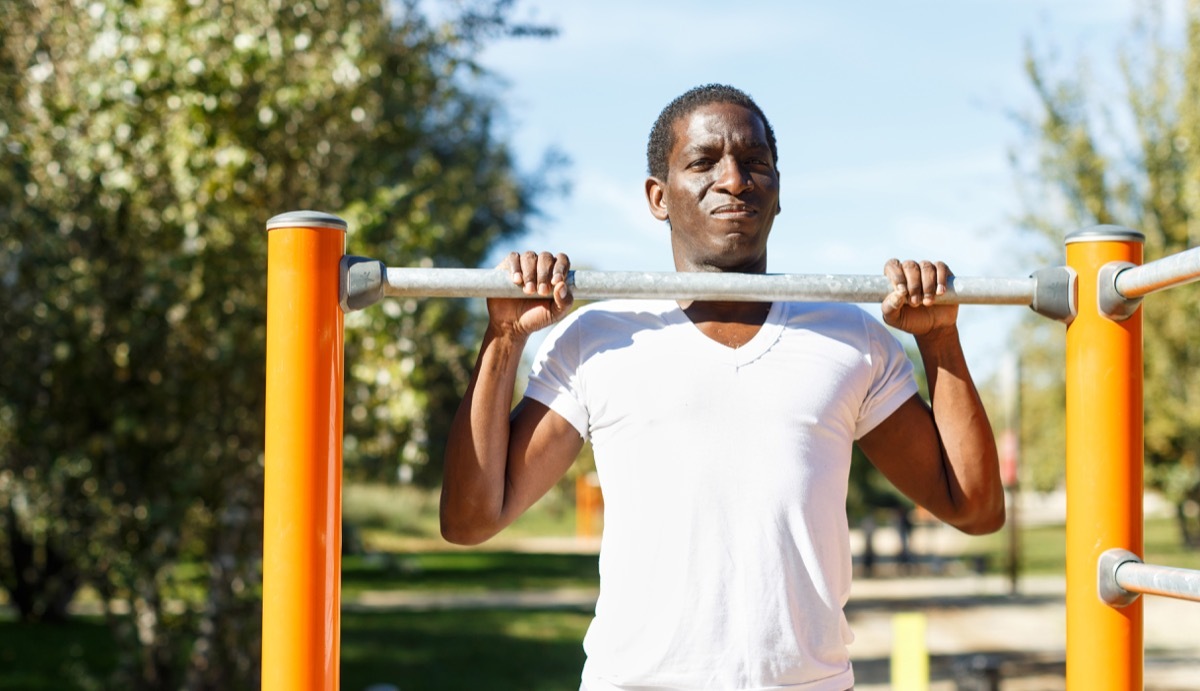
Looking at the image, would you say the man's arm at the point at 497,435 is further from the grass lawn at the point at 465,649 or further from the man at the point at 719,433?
the grass lawn at the point at 465,649

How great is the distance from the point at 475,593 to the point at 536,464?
13541 millimetres

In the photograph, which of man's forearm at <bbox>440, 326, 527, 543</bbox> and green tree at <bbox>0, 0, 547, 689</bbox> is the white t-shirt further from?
green tree at <bbox>0, 0, 547, 689</bbox>

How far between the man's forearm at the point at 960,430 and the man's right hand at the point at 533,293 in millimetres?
528

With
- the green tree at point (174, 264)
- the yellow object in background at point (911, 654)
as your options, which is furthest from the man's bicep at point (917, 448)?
the yellow object in background at point (911, 654)

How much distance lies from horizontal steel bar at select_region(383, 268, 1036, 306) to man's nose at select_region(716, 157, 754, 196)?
0.58 feet

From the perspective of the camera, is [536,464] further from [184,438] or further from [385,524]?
[385,524]

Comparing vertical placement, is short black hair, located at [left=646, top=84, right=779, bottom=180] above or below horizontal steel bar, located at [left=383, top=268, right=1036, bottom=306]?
above

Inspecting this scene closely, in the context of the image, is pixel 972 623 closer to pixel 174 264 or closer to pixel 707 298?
pixel 174 264

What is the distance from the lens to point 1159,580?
160 cm

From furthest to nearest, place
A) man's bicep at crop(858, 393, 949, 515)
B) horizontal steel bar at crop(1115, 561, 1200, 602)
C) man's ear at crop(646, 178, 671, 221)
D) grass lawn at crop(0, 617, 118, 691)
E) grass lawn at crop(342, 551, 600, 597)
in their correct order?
grass lawn at crop(342, 551, 600, 597), grass lawn at crop(0, 617, 118, 691), man's ear at crop(646, 178, 671, 221), man's bicep at crop(858, 393, 949, 515), horizontal steel bar at crop(1115, 561, 1200, 602)

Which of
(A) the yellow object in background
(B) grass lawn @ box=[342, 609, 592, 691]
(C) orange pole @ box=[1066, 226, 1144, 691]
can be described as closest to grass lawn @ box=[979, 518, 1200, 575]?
(B) grass lawn @ box=[342, 609, 592, 691]

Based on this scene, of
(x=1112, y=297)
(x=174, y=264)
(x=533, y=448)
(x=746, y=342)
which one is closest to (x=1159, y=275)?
(x=1112, y=297)

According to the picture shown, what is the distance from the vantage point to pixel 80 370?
511cm

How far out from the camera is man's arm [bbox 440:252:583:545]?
5.75 ft
